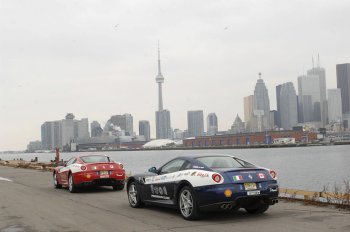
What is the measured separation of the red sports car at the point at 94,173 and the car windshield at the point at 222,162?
6.83 meters

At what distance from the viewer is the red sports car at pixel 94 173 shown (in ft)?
52.9

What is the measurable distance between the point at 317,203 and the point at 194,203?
12.4 ft

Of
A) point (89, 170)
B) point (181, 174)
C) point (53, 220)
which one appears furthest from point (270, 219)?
point (89, 170)

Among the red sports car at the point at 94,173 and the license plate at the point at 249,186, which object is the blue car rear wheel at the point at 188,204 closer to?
the license plate at the point at 249,186

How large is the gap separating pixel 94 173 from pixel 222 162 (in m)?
7.31

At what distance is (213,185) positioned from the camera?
29.7ft

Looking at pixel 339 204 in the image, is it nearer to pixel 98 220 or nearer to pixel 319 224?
pixel 319 224

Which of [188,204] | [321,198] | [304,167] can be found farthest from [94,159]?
[304,167]

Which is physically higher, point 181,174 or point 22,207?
point 181,174

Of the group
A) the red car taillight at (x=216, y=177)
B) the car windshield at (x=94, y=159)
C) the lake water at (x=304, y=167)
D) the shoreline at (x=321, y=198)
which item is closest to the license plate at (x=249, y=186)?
the red car taillight at (x=216, y=177)

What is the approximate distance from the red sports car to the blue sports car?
18.4 feet

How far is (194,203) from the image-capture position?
9328mm

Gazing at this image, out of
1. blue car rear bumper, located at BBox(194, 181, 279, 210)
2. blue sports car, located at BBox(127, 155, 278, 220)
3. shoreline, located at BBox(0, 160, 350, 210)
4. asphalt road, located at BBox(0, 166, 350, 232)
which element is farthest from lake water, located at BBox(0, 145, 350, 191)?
blue car rear bumper, located at BBox(194, 181, 279, 210)

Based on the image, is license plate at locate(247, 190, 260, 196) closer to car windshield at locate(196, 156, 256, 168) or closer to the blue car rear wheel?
car windshield at locate(196, 156, 256, 168)
